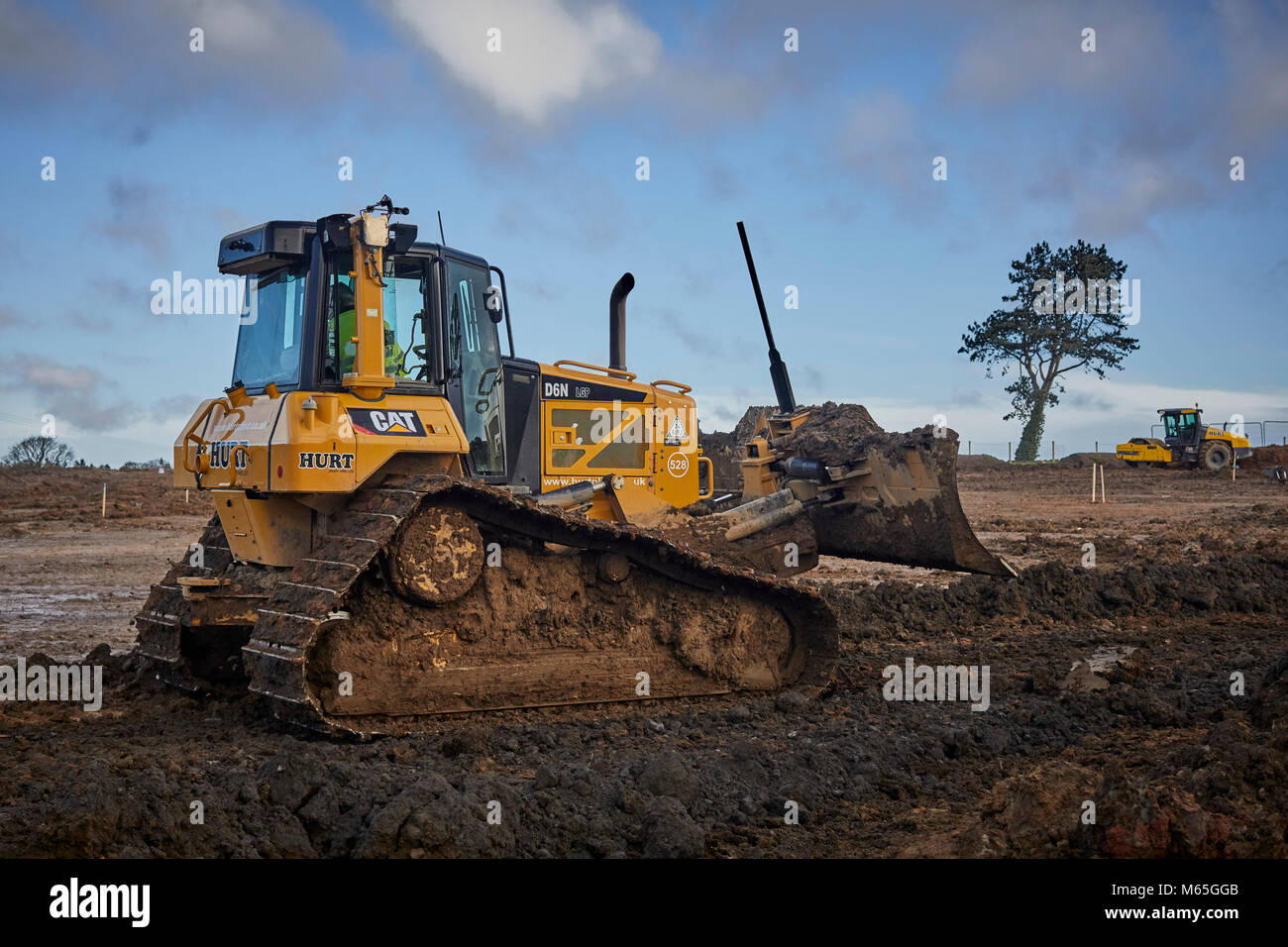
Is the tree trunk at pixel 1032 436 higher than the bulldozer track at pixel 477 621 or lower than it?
higher

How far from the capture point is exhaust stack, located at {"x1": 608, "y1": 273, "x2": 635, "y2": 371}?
32.1ft

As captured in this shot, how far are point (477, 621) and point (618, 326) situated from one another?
3452 millimetres

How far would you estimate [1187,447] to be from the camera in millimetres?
43281

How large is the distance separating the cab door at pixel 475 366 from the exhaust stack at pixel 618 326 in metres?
1.60

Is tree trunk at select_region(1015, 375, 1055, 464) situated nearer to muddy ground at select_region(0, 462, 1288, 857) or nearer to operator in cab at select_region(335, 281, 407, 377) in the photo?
muddy ground at select_region(0, 462, 1288, 857)

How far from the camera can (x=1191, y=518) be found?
24.9 m

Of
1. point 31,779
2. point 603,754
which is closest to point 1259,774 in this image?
point 603,754

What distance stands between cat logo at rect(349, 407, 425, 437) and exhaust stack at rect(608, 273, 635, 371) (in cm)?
273

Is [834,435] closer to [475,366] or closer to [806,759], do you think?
[475,366]

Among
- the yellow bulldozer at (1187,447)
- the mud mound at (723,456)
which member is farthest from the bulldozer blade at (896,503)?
the yellow bulldozer at (1187,447)

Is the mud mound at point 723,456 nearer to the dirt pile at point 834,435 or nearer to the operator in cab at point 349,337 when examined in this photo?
the dirt pile at point 834,435

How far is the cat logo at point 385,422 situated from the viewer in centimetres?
738
